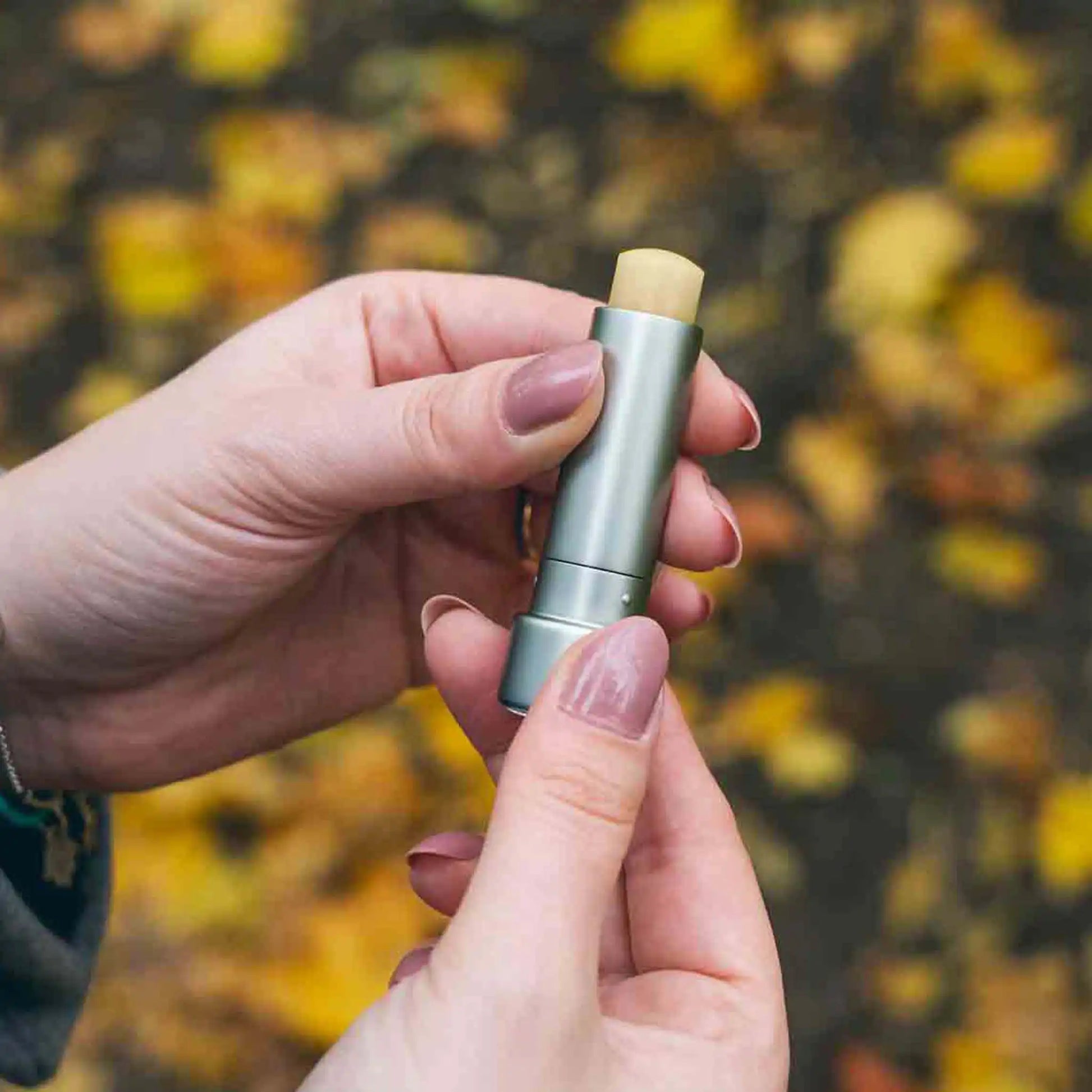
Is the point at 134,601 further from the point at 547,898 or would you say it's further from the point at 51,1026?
the point at 547,898

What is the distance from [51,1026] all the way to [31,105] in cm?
153

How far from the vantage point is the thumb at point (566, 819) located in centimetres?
85

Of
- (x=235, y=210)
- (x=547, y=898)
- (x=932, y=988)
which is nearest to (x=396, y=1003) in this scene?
(x=547, y=898)

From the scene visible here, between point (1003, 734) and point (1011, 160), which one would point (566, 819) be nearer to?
point (1003, 734)

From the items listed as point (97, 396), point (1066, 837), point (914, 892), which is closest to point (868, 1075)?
point (914, 892)

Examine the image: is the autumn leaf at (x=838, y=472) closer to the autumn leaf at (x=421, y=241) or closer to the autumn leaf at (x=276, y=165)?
the autumn leaf at (x=421, y=241)

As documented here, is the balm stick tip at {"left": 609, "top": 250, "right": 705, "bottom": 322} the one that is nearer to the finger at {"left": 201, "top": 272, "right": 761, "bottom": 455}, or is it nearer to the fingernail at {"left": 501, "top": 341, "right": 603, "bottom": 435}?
the fingernail at {"left": 501, "top": 341, "right": 603, "bottom": 435}

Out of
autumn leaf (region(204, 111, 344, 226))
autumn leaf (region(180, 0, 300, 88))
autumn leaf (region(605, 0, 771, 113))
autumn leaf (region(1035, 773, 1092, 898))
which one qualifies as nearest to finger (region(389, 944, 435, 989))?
autumn leaf (region(1035, 773, 1092, 898))

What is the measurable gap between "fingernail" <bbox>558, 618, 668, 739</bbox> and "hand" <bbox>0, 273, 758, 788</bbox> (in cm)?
16

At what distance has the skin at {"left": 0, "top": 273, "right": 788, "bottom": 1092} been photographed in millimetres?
860

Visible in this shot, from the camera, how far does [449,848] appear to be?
3.66 ft

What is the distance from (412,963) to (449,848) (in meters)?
0.12

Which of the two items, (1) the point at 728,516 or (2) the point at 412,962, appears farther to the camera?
(1) the point at 728,516

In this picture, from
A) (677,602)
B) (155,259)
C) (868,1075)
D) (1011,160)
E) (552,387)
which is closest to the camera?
(552,387)
